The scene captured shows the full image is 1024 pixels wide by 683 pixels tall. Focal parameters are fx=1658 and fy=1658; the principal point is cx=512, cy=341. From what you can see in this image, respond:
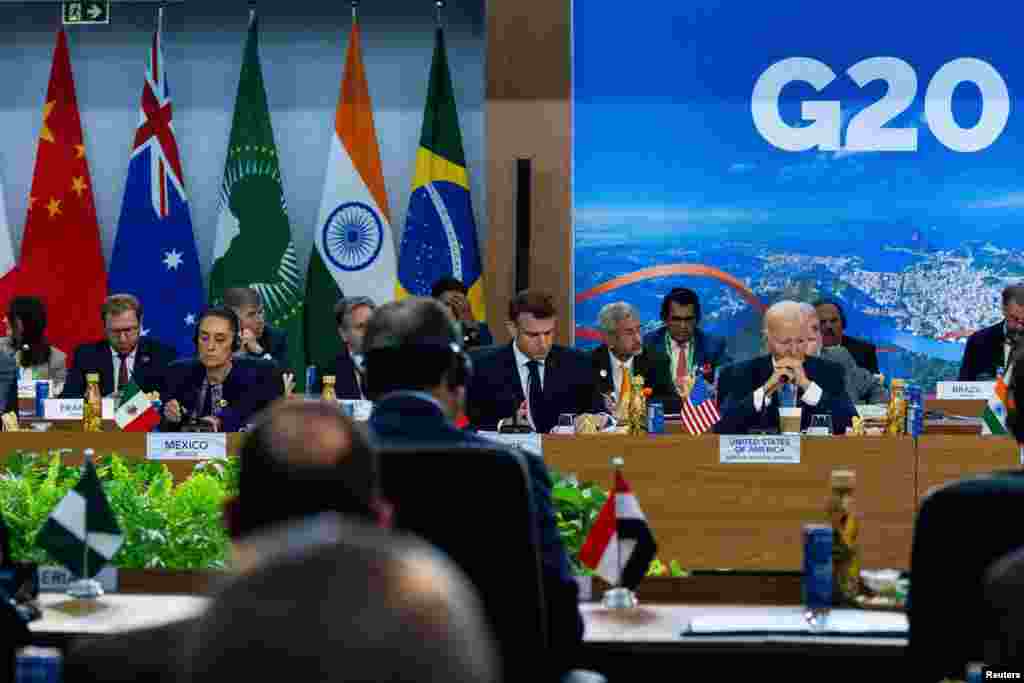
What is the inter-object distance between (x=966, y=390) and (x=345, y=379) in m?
2.82

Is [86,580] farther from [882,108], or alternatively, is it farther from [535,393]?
[882,108]

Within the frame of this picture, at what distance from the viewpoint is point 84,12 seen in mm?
9953

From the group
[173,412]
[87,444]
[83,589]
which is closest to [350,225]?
[173,412]

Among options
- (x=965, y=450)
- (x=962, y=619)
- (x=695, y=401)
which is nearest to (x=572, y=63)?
(x=695, y=401)

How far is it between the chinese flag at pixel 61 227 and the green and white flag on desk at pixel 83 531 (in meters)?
6.68

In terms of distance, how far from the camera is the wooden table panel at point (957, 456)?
5707 mm

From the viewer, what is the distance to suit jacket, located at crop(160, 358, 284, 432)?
6.42 m

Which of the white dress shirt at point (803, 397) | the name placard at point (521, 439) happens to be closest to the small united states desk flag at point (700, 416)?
the white dress shirt at point (803, 397)

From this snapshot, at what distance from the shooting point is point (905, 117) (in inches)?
369

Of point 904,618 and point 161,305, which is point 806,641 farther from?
point 161,305

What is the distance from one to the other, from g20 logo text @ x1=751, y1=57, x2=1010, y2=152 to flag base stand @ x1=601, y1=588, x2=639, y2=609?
6418mm

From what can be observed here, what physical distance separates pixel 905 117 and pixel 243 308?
393cm

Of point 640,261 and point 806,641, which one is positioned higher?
point 640,261

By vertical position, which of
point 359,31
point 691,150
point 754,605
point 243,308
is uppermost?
point 359,31
